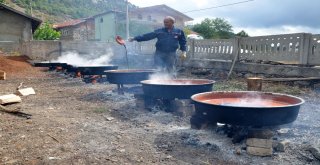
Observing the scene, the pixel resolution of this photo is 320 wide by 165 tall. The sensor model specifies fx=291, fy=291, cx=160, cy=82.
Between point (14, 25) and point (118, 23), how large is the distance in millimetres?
20055

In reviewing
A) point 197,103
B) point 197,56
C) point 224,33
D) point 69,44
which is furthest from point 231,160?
point 224,33

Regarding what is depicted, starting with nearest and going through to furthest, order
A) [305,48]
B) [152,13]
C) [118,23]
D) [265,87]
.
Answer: [305,48], [265,87], [118,23], [152,13]

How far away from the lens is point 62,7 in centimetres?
7512

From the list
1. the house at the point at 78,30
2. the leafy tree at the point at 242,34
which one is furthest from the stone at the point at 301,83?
the house at the point at 78,30

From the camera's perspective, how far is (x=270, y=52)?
28.3 feet

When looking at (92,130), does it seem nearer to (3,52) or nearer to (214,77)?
(214,77)

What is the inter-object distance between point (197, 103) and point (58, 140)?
76.6 inches

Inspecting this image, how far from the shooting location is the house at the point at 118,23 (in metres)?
39.3

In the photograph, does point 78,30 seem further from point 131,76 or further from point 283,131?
point 283,131

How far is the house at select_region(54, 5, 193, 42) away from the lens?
39.3 metres

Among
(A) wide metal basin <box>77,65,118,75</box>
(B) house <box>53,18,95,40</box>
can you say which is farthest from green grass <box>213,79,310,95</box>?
(B) house <box>53,18,95,40</box>

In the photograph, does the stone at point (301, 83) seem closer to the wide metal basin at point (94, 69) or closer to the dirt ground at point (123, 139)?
the dirt ground at point (123, 139)

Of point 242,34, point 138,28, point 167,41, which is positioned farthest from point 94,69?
point 138,28

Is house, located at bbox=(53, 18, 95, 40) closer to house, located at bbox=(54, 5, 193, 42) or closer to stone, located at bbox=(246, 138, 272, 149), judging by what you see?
house, located at bbox=(54, 5, 193, 42)
